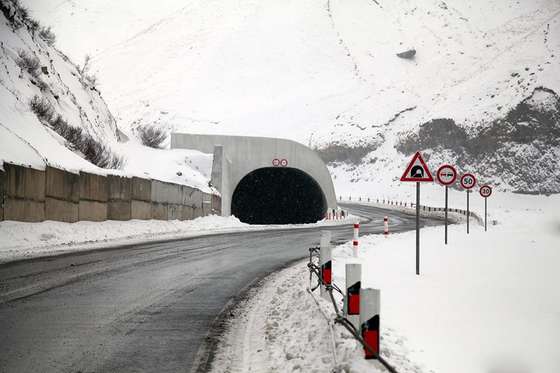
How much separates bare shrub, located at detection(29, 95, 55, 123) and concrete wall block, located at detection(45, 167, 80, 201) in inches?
316

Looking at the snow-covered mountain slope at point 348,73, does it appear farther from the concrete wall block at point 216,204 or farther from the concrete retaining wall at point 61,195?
the concrete retaining wall at point 61,195

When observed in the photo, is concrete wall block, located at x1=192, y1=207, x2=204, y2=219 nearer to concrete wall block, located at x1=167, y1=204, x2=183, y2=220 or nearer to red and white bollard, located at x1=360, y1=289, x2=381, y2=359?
concrete wall block, located at x1=167, y1=204, x2=183, y2=220

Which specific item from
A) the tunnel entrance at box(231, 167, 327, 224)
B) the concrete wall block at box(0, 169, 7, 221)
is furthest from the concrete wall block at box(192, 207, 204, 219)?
the concrete wall block at box(0, 169, 7, 221)

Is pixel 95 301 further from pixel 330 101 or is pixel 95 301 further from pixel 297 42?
pixel 297 42

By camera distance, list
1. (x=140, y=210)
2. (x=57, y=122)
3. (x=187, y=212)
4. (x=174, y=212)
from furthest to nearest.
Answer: (x=187, y=212) < (x=174, y=212) < (x=57, y=122) < (x=140, y=210)

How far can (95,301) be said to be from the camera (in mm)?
8086

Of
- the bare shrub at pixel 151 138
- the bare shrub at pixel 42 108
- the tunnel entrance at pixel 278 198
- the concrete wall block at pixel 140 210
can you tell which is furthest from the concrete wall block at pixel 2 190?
the tunnel entrance at pixel 278 198

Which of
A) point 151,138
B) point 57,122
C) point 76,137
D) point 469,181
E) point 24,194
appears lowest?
point 24,194

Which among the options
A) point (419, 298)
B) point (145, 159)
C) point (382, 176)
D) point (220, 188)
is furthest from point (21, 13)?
point (382, 176)

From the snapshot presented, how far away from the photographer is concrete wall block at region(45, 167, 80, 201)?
629 inches

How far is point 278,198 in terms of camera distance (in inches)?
1988

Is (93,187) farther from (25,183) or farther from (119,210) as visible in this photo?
(25,183)

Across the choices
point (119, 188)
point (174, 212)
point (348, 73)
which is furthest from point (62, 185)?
point (348, 73)

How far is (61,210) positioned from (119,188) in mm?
3959
